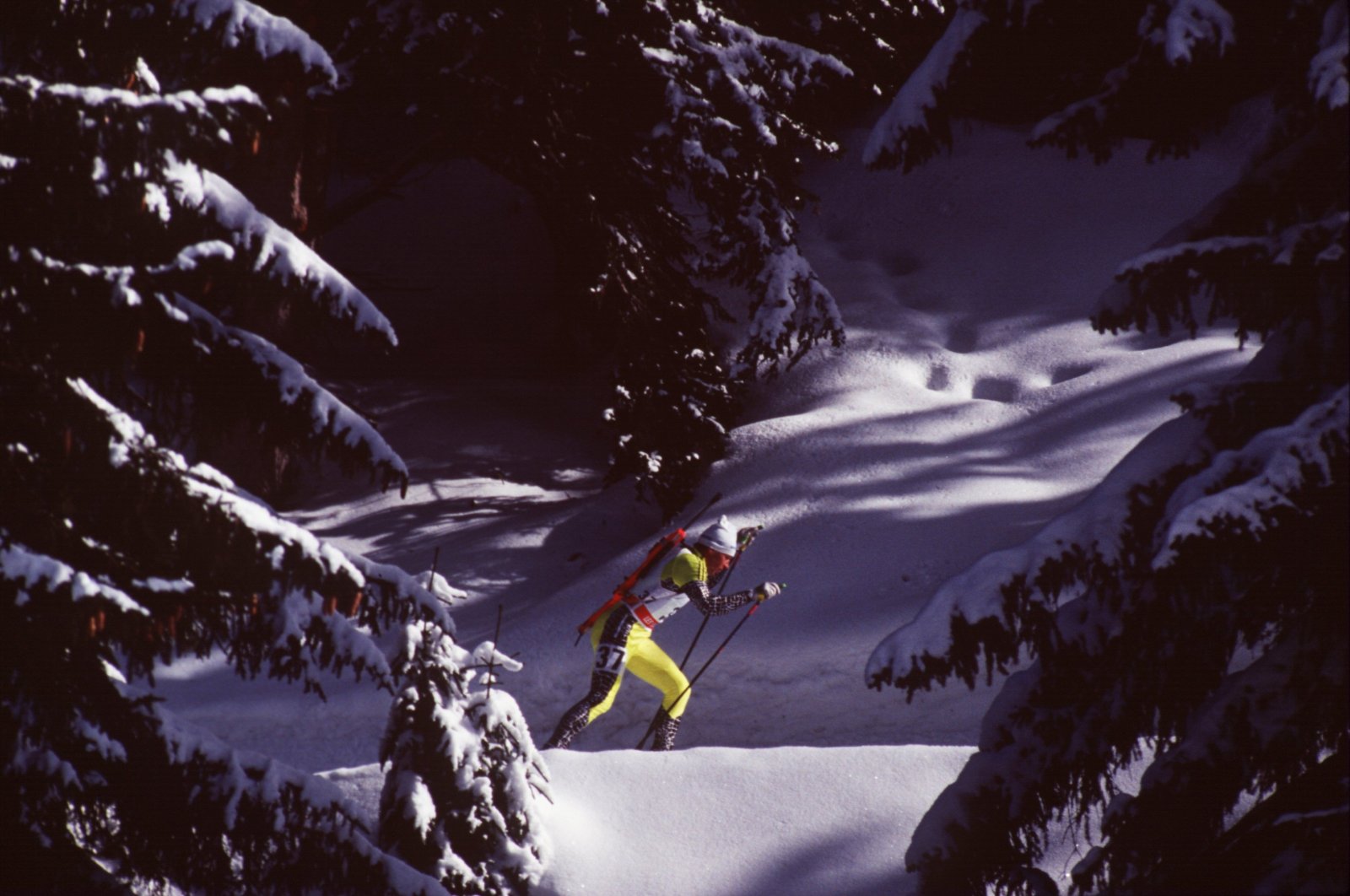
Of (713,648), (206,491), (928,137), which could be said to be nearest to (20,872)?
(206,491)

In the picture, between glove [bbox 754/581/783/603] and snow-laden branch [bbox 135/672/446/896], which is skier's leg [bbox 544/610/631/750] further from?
snow-laden branch [bbox 135/672/446/896]

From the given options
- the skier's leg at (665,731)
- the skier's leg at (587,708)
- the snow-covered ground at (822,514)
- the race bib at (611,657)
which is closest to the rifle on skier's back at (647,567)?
the race bib at (611,657)

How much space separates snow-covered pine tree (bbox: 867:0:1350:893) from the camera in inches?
126

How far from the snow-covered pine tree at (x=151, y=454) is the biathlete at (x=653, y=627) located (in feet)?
10.4

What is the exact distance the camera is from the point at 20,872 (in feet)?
10.9

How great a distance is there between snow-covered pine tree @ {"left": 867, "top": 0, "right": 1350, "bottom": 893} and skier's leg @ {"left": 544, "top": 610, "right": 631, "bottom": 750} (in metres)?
3.30

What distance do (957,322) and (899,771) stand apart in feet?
28.4

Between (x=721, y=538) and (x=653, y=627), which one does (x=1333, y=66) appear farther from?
(x=653, y=627)

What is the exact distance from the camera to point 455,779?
184 inches

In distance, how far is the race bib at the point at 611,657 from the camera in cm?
708

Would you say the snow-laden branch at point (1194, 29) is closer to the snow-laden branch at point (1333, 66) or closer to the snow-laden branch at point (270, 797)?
the snow-laden branch at point (1333, 66)

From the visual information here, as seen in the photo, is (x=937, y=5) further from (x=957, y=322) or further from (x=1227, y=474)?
(x=1227, y=474)

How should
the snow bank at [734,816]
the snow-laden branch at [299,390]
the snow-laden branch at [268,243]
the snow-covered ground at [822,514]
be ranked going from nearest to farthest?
the snow-laden branch at [268,243]
the snow-laden branch at [299,390]
the snow bank at [734,816]
the snow-covered ground at [822,514]

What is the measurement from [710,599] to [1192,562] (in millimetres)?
4094
